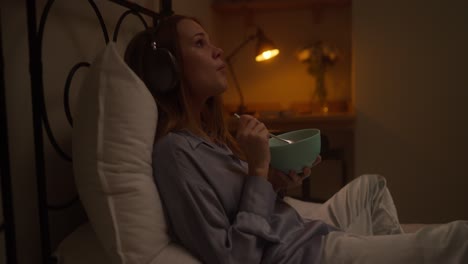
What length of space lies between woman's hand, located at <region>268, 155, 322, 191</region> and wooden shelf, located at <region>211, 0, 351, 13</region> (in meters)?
1.49

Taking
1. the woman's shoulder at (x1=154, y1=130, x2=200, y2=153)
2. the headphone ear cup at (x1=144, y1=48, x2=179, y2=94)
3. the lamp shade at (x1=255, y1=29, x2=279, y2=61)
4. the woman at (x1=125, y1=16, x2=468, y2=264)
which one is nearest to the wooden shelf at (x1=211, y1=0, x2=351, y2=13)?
the lamp shade at (x1=255, y1=29, x2=279, y2=61)

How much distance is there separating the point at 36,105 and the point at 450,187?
1981mm

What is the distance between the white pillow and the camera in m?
0.66

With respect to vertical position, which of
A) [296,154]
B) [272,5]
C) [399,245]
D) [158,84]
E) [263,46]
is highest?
[272,5]

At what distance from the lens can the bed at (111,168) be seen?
658 mm

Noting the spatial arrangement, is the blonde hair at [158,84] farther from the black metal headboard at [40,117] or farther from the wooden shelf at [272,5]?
the wooden shelf at [272,5]

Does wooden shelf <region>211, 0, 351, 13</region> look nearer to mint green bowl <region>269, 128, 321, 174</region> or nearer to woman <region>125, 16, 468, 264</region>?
woman <region>125, 16, 468, 264</region>

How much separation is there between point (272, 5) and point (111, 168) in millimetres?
1808

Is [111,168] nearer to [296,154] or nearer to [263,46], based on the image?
[296,154]

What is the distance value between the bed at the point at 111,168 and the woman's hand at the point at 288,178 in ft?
1.06

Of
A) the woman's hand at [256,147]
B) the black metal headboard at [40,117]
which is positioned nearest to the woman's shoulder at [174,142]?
the woman's hand at [256,147]

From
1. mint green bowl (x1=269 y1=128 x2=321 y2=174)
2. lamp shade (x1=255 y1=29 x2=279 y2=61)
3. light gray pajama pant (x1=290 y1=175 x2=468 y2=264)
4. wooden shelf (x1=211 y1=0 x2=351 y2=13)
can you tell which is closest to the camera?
light gray pajama pant (x1=290 y1=175 x2=468 y2=264)

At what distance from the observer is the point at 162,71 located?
33.9 inches

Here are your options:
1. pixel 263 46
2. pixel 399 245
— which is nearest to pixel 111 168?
pixel 399 245
